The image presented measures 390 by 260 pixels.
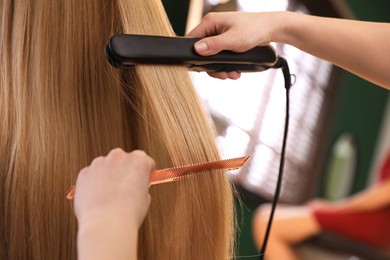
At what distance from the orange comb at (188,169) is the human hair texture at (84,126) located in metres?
0.04

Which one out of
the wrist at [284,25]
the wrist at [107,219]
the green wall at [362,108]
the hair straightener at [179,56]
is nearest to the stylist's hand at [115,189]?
the wrist at [107,219]

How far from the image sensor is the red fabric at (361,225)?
313 centimetres

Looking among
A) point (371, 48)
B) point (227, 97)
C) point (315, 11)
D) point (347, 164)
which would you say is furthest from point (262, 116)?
point (371, 48)

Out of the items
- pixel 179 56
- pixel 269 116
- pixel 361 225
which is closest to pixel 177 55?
pixel 179 56

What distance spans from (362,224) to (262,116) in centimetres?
71

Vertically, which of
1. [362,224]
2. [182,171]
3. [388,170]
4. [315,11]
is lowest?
[362,224]

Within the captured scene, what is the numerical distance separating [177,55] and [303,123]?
2.52 m

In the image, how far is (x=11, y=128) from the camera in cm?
92

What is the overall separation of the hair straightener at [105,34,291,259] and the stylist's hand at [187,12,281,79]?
0.6 inches

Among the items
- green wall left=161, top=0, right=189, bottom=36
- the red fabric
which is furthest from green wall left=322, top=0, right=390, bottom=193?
green wall left=161, top=0, right=189, bottom=36

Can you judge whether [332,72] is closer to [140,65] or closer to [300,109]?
[300,109]

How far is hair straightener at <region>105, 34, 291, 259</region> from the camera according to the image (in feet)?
2.77

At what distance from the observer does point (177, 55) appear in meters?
0.90

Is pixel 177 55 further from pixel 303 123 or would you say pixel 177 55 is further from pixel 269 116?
pixel 303 123
